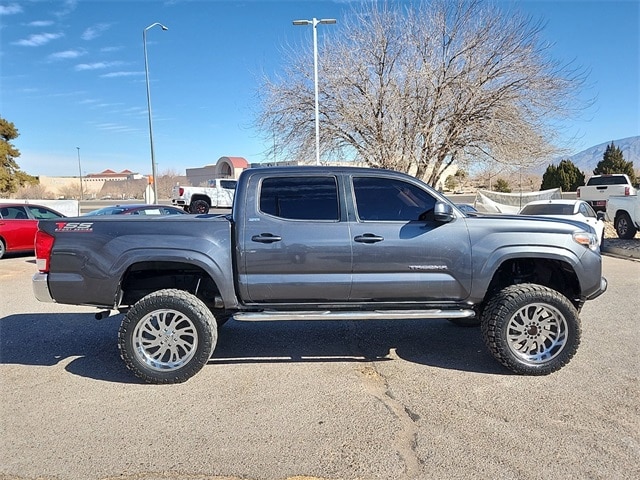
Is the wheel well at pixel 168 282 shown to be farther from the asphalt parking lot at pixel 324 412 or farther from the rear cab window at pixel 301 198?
the rear cab window at pixel 301 198

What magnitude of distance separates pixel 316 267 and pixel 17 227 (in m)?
11.1

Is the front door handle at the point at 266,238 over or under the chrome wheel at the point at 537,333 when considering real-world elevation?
over

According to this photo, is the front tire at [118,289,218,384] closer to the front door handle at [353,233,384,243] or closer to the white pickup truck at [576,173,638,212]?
the front door handle at [353,233,384,243]

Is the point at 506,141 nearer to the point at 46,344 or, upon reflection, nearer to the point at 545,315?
the point at 545,315

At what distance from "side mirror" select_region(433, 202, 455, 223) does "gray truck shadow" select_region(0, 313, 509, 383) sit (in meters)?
1.50

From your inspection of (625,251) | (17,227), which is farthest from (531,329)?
(17,227)

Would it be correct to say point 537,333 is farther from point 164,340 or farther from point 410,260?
point 164,340

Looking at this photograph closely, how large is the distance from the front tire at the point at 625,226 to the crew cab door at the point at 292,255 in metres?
13.2

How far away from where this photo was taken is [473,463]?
2795mm

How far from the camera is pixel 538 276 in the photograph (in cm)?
468

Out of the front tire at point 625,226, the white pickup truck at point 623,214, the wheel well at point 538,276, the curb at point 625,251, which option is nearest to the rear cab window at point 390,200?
the wheel well at point 538,276

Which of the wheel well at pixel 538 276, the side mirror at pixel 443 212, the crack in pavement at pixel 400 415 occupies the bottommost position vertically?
the crack in pavement at pixel 400 415

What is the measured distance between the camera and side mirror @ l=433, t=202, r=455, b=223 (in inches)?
157

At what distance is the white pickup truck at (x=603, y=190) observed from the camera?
18.7 m
